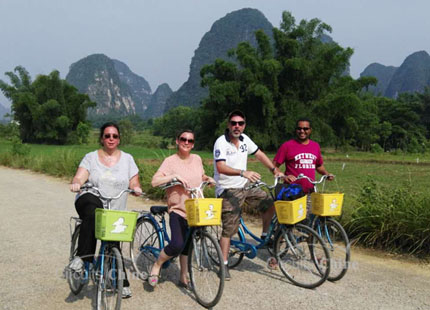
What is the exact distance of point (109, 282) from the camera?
3.28m

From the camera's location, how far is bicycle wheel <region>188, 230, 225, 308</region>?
11.9 ft

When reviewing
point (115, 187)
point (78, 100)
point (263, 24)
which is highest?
point (263, 24)

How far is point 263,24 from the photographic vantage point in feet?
578

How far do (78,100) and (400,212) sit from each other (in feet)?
185

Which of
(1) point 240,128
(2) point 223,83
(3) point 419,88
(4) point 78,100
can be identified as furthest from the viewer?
(3) point 419,88

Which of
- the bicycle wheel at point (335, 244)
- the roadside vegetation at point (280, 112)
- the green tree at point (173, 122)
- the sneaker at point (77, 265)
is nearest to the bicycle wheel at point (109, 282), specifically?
the sneaker at point (77, 265)

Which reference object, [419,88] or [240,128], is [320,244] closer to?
[240,128]

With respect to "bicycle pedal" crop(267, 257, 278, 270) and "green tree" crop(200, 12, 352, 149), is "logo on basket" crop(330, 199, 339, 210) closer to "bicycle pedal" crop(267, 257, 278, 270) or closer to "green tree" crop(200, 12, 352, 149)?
"bicycle pedal" crop(267, 257, 278, 270)

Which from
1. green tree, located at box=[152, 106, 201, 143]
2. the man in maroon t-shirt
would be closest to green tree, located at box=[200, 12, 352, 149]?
green tree, located at box=[152, 106, 201, 143]

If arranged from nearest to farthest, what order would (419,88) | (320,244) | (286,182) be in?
(320,244)
(286,182)
(419,88)

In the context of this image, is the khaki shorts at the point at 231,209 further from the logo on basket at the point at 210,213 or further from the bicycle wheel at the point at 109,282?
the bicycle wheel at the point at 109,282

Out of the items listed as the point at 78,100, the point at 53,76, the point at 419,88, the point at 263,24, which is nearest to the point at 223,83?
the point at 78,100

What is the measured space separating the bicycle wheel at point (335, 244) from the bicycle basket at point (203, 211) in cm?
127

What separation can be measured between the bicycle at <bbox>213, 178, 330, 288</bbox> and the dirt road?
0.14 m
